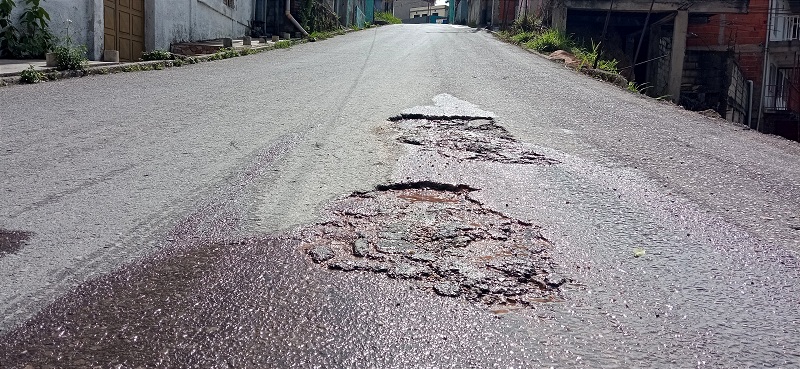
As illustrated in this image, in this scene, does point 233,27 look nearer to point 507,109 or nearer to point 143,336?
point 507,109

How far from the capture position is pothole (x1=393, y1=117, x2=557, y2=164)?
17.6 ft

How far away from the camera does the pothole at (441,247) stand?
302 cm

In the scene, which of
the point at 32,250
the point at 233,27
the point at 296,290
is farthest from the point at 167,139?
the point at 233,27

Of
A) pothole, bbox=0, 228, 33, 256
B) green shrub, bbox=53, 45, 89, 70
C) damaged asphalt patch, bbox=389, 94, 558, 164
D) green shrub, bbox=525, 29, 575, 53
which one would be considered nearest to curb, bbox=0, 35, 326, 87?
green shrub, bbox=53, 45, 89, 70

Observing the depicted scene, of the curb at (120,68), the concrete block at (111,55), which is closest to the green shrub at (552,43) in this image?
the curb at (120,68)

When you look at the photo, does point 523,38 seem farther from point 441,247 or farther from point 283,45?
point 441,247

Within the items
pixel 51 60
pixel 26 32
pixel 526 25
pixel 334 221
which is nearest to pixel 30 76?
pixel 51 60

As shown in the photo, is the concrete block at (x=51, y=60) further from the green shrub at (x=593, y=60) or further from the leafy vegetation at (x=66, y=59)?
the green shrub at (x=593, y=60)

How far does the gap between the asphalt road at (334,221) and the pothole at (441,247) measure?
0.28 ft

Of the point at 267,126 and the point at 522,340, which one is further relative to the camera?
the point at 267,126

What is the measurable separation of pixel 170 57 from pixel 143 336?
1175 centimetres

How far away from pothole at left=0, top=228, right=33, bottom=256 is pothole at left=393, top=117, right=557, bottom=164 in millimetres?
3077

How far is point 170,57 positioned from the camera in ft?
43.4

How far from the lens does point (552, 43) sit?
59.7 ft
